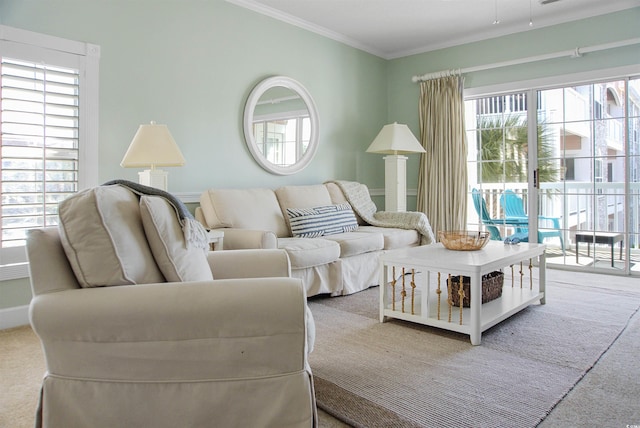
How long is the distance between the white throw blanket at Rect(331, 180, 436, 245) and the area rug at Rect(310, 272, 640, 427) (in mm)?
1280

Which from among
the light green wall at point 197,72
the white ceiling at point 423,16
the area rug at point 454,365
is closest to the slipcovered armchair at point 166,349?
the area rug at point 454,365

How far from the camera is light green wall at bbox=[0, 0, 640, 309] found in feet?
10.3

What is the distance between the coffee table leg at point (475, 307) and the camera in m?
2.34

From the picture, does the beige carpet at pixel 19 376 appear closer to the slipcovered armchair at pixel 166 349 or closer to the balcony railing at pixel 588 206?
the slipcovered armchair at pixel 166 349

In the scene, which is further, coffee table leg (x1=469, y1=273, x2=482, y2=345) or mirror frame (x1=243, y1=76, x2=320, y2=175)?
mirror frame (x1=243, y1=76, x2=320, y2=175)

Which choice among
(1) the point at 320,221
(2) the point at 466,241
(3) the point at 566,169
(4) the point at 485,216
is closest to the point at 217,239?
(1) the point at 320,221

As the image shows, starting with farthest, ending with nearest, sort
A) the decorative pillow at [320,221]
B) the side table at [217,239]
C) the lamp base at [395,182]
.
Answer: the lamp base at [395,182]
the decorative pillow at [320,221]
the side table at [217,239]

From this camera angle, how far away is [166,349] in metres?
1.31

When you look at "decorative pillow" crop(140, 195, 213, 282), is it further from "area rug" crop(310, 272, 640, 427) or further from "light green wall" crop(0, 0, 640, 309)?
"light green wall" crop(0, 0, 640, 309)

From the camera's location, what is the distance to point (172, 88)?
3.52 m

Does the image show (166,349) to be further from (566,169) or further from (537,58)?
(537,58)

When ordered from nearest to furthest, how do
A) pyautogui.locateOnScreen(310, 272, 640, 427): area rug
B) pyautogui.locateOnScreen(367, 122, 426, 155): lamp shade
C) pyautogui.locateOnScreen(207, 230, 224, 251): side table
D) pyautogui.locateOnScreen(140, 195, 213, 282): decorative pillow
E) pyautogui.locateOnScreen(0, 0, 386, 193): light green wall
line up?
pyautogui.locateOnScreen(140, 195, 213, 282): decorative pillow
pyautogui.locateOnScreen(310, 272, 640, 427): area rug
pyautogui.locateOnScreen(207, 230, 224, 251): side table
pyautogui.locateOnScreen(0, 0, 386, 193): light green wall
pyautogui.locateOnScreen(367, 122, 426, 155): lamp shade

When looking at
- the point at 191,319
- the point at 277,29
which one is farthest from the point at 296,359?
the point at 277,29

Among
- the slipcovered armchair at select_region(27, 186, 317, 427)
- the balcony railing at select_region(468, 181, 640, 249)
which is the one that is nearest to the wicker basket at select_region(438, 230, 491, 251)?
the slipcovered armchair at select_region(27, 186, 317, 427)
